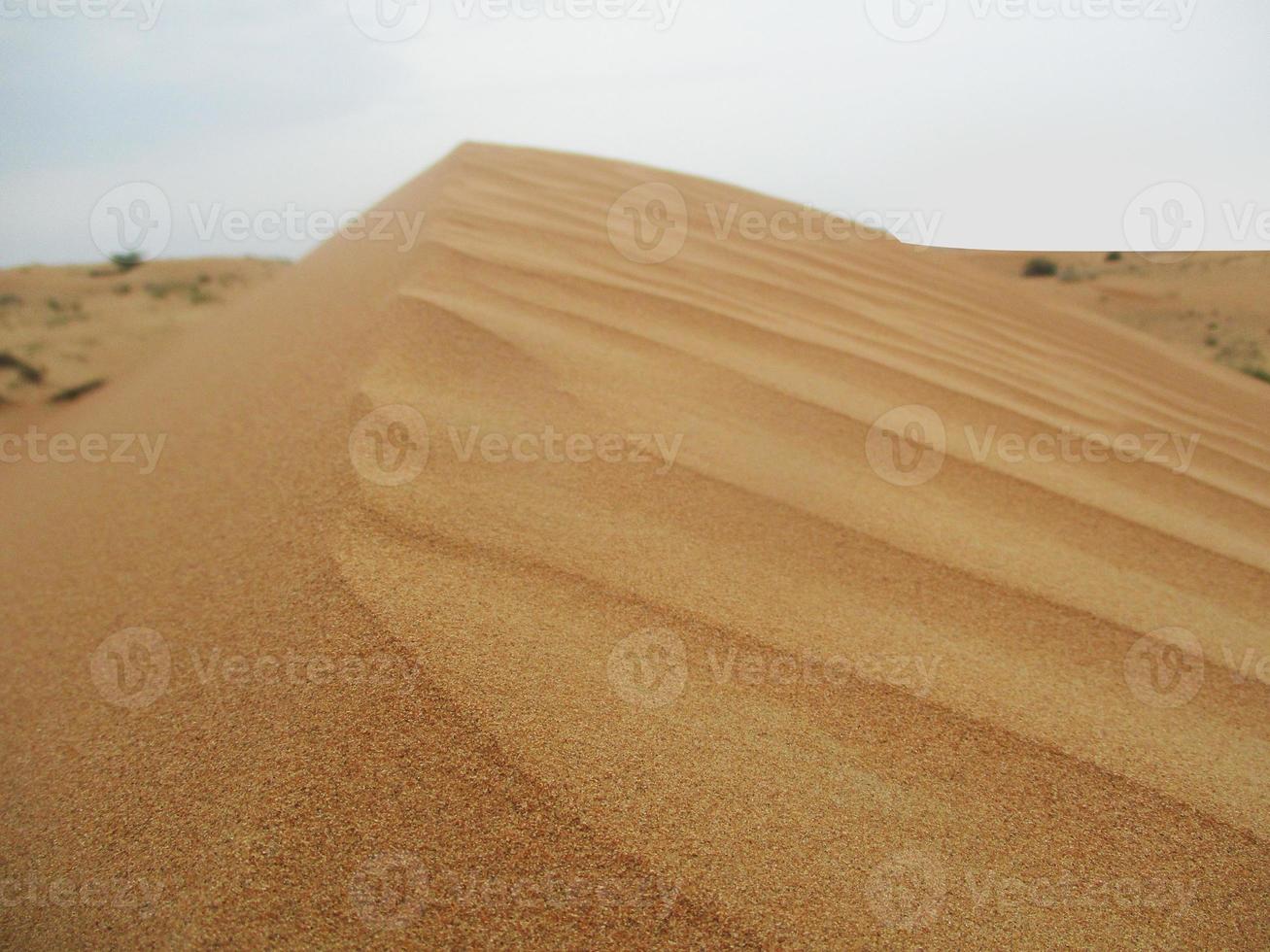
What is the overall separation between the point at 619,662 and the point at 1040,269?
5125mm

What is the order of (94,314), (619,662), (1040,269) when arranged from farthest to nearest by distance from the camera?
1. (1040,269)
2. (94,314)
3. (619,662)

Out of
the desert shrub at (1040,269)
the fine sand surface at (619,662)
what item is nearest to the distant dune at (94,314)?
the fine sand surface at (619,662)

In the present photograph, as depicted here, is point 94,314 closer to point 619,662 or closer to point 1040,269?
point 619,662

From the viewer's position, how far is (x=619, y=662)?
92 cm

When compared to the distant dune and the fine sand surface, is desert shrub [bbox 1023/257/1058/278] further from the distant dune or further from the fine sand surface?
the distant dune

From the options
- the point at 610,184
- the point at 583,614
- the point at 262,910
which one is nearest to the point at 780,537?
the point at 583,614

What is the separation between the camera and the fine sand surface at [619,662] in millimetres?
690

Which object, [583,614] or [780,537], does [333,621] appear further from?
[780,537]

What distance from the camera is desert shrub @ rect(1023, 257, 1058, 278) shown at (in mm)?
4844

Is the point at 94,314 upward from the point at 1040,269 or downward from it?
downward

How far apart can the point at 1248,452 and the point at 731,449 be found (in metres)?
1.62

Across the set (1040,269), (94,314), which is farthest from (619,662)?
(94,314)

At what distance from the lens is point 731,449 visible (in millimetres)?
1481

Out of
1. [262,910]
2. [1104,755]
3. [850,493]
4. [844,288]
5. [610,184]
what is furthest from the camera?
[610,184]
